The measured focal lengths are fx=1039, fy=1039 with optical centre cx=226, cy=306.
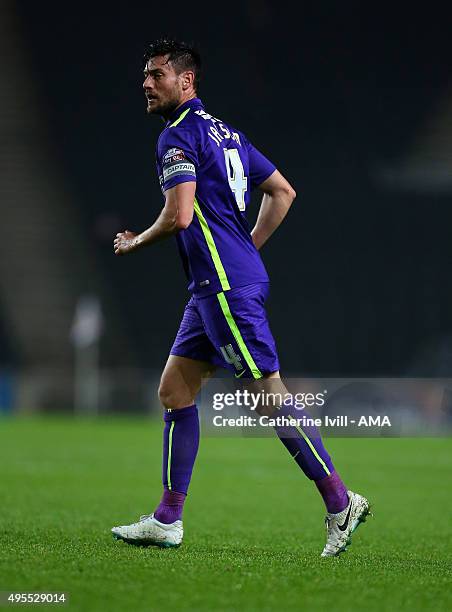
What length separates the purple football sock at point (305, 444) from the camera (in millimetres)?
3912

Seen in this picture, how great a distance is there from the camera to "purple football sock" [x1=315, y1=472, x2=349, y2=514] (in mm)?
3953

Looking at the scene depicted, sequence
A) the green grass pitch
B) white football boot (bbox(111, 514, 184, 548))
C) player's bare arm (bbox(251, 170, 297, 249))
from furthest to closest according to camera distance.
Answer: player's bare arm (bbox(251, 170, 297, 249)), white football boot (bbox(111, 514, 184, 548)), the green grass pitch

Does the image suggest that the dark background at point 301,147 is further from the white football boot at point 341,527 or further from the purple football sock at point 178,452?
the white football boot at point 341,527

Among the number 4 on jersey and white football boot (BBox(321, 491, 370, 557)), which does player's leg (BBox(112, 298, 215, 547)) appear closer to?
the number 4 on jersey

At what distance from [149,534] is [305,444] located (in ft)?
2.38

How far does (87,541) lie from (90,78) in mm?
17051

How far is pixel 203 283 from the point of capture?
3.99 meters

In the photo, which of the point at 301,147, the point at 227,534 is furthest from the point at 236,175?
the point at 301,147

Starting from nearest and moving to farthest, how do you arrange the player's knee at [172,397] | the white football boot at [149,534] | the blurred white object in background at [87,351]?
the white football boot at [149,534] < the player's knee at [172,397] < the blurred white object in background at [87,351]

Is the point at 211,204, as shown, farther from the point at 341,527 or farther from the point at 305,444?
the point at 341,527

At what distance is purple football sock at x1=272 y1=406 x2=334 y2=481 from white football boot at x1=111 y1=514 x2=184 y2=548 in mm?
609

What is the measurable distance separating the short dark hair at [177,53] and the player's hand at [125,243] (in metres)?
0.71

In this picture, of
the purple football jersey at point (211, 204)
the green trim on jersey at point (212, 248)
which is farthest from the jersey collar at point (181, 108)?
the green trim on jersey at point (212, 248)

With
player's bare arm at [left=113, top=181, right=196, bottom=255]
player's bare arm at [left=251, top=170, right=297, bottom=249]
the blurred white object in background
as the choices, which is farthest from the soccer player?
the blurred white object in background
